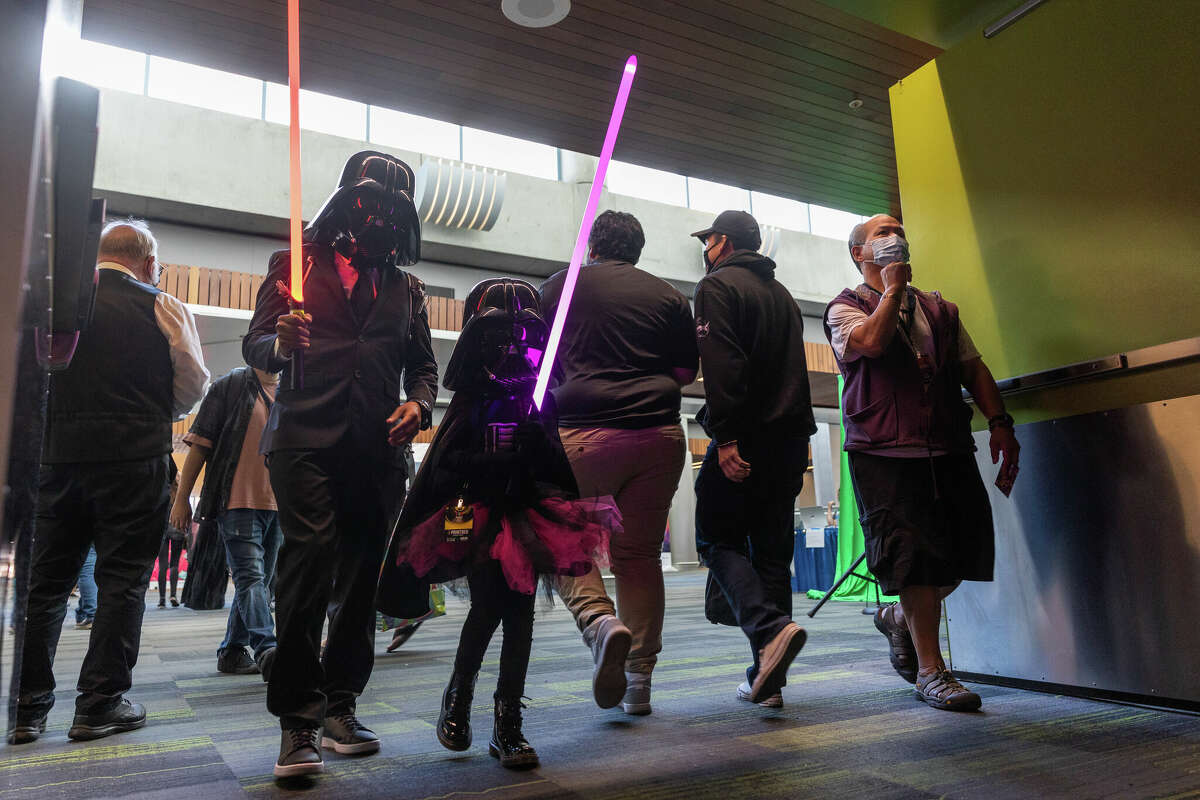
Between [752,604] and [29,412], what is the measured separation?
6.40ft

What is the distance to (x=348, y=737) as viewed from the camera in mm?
1918

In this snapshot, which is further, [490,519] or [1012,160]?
[1012,160]

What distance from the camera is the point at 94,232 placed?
0.74m

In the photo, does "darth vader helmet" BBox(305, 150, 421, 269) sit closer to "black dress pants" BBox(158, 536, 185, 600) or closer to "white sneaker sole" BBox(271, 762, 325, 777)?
"white sneaker sole" BBox(271, 762, 325, 777)

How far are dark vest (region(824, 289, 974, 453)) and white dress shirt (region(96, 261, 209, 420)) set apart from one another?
1.91 meters

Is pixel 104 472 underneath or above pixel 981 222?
underneath

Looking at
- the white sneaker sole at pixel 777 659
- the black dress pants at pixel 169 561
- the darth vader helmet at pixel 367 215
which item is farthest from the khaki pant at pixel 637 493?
the black dress pants at pixel 169 561

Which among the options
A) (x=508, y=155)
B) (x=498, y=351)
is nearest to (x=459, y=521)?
(x=498, y=351)

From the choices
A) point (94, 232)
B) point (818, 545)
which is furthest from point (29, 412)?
point (818, 545)

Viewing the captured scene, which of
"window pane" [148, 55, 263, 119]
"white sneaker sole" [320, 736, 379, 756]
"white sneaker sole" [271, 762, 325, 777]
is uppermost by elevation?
"window pane" [148, 55, 263, 119]

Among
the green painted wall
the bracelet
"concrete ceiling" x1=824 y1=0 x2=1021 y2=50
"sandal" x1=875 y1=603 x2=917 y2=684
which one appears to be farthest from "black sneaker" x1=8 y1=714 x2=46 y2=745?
"concrete ceiling" x1=824 y1=0 x2=1021 y2=50

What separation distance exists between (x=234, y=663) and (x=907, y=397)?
9.09ft

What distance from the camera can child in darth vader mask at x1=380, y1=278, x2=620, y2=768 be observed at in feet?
5.77

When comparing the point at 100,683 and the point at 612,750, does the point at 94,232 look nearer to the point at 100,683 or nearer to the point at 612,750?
the point at 612,750
